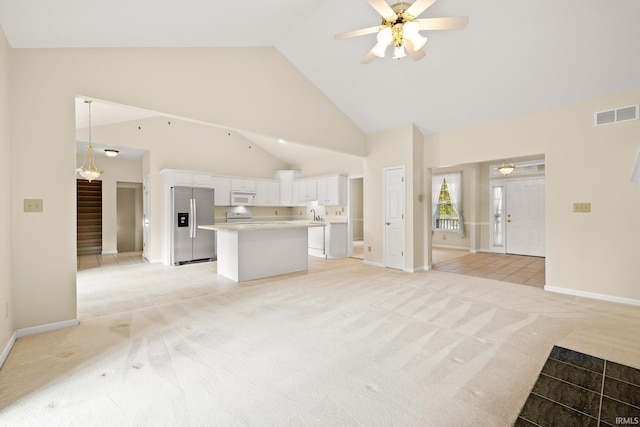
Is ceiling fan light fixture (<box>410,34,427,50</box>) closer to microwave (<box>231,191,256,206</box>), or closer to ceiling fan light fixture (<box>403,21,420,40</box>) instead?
ceiling fan light fixture (<box>403,21,420,40</box>)

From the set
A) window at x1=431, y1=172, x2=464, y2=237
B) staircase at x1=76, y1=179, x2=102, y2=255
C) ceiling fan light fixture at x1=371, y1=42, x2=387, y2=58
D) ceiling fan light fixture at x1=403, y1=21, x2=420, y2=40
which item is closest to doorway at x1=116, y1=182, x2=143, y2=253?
staircase at x1=76, y1=179, x2=102, y2=255

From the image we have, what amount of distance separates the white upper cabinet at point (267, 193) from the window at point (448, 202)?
4.70m

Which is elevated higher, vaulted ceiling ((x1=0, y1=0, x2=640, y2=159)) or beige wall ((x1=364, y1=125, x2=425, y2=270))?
vaulted ceiling ((x1=0, y1=0, x2=640, y2=159))

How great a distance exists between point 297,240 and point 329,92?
2.92m

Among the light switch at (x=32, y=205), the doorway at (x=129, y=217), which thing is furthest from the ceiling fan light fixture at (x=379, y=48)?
the doorway at (x=129, y=217)

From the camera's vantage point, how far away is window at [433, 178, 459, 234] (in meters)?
9.03

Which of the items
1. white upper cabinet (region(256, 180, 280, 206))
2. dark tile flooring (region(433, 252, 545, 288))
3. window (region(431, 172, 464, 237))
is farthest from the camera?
window (region(431, 172, 464, 237))

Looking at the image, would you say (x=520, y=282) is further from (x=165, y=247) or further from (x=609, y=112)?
(x=165, y=247)

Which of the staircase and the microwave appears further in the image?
the staircase

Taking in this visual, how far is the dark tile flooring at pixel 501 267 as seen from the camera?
5.12 metres

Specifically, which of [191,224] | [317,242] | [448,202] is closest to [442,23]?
[317,242]

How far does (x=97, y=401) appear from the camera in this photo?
1.81 m

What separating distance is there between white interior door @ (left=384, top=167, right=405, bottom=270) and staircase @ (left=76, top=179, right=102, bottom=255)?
25.6 feet

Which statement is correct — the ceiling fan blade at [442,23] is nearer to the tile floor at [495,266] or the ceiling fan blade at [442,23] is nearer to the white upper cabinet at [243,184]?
the tile floor at [495,266]
